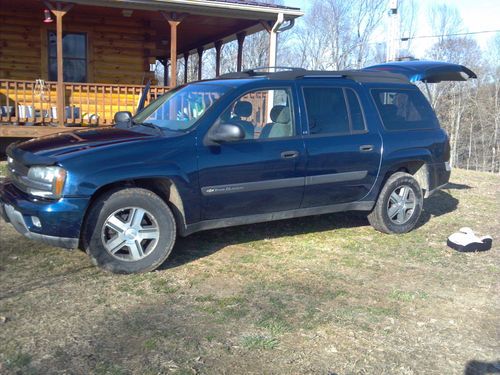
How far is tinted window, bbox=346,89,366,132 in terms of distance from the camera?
5.52 metres

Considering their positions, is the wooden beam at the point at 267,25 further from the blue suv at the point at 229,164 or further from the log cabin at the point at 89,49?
the blue suv at the point at 229,164

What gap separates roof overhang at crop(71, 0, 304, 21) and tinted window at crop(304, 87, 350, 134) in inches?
254

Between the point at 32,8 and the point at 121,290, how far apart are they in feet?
34.3

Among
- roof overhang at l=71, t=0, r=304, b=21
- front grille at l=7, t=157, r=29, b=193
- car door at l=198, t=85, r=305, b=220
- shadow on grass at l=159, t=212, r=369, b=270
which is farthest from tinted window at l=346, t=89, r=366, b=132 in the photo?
roof overhang at l=71, t=0, r=304, b=21

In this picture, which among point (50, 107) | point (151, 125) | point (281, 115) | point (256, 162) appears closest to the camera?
point (256, 162)

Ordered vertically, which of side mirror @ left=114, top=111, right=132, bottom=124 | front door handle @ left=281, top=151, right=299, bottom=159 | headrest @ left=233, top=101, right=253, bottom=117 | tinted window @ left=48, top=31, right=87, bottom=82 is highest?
tinted window @ left=48, top=31, right=87, bottom=82

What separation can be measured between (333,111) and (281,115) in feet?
2.20

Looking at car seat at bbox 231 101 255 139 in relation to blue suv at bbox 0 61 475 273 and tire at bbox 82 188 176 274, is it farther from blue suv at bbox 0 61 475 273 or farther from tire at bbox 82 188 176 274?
tire at bbox 82 188 176 274

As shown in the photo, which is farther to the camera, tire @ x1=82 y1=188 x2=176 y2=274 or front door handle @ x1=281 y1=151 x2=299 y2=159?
front door handle @ x1=281 y1=151 x2=299 y2=159

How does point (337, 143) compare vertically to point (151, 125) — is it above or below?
below

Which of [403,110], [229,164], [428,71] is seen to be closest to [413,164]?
[403,110]

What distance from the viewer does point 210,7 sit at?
1102 cm

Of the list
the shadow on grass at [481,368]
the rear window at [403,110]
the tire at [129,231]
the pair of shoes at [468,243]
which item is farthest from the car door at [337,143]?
the shadow on grass at [481,368]

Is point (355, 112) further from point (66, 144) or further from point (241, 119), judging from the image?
point (66, 144)
